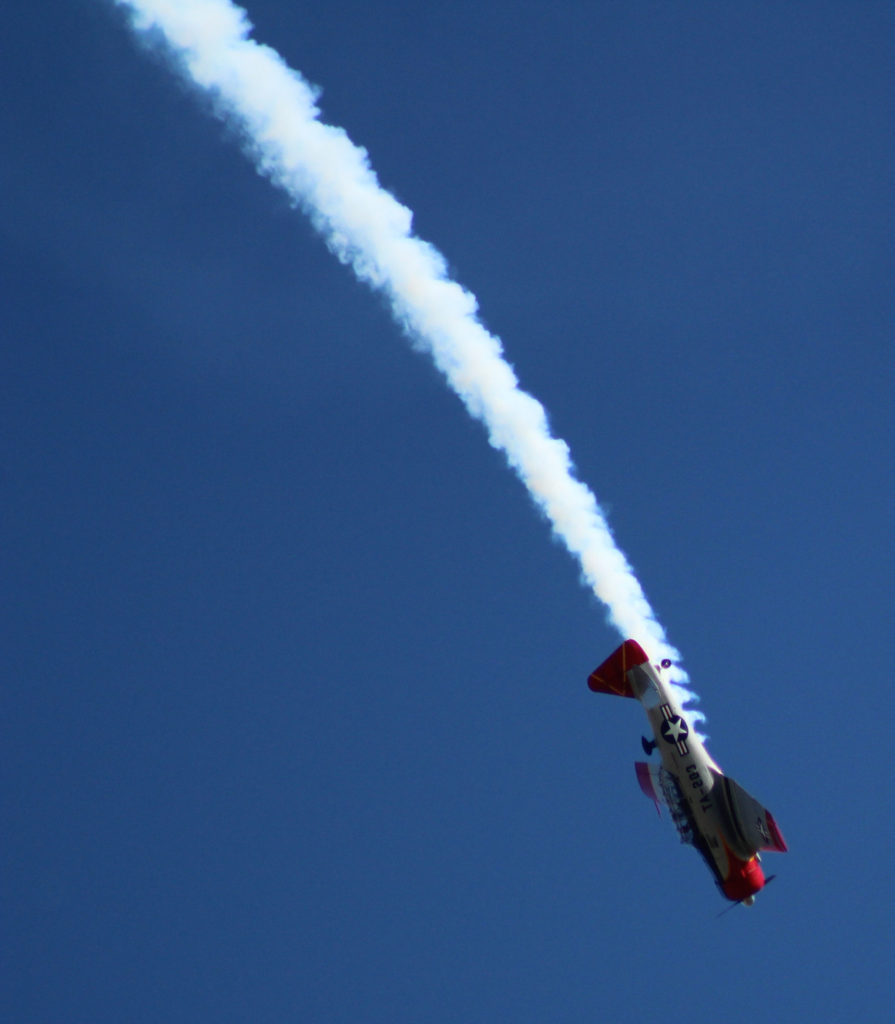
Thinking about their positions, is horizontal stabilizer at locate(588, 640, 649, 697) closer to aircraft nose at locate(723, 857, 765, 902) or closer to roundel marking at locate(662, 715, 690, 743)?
roundel marking at locate(662, 715, 690, 743)

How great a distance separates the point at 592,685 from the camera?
62.8 meters

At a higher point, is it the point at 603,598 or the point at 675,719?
the point at 603,598

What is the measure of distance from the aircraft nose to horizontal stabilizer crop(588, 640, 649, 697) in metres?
7.74

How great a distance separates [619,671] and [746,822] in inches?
297

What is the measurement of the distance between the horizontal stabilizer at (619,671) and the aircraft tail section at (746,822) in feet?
17.5

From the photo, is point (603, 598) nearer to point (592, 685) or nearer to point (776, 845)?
point (592, 685)

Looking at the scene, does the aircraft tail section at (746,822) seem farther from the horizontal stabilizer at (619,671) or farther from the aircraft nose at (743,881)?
the horizontal stabilizer at (619,671)

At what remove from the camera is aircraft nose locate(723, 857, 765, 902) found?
200 feet

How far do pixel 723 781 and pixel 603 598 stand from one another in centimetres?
843

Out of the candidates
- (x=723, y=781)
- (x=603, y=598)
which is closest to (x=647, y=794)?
(x=723, y=781)

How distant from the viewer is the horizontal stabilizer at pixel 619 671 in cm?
6228

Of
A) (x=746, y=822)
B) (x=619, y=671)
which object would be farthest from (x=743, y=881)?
(x=619, y=671)

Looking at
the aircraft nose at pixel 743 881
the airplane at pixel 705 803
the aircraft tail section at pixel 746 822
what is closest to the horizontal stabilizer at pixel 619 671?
the airplane at pixel 705 803

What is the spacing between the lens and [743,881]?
61.0m
